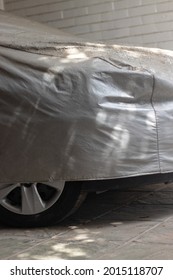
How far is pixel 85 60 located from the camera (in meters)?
4.20

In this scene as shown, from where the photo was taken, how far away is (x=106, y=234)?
4.23 meters

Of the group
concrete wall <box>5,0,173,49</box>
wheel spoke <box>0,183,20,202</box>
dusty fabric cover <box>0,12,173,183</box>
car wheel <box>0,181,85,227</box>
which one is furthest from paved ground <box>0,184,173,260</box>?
concrete wall <box>5,0,173,49</box>

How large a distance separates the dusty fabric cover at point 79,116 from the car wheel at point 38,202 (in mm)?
207

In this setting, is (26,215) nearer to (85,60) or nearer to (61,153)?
(61,153)

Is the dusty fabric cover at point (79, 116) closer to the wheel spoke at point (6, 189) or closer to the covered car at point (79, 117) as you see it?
the covered car at point (79, 117)

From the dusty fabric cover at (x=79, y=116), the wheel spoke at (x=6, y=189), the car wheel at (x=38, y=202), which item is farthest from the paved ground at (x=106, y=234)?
the dusty fabric cover at (x=79, y=116)

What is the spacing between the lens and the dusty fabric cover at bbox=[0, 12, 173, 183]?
161 inches

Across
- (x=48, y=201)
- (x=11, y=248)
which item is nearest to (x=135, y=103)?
(x=48, y=201)

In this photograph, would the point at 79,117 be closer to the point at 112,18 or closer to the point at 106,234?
the point at 106,234

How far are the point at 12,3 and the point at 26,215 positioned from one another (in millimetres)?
4901

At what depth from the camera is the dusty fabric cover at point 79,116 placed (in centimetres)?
410

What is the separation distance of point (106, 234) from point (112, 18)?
431 centimetres

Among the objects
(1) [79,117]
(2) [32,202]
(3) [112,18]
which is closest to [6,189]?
(2) [32,202]

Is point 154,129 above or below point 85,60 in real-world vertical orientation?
below
